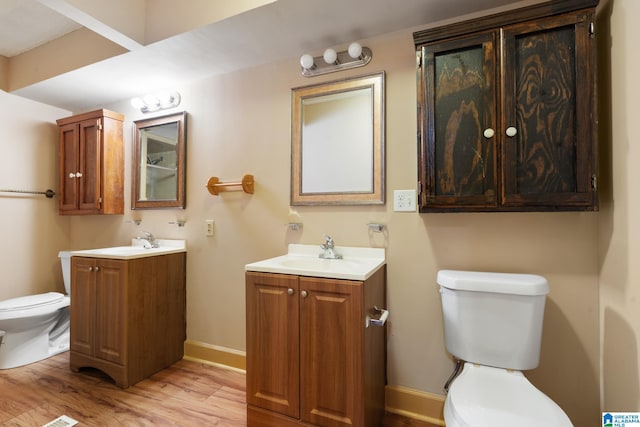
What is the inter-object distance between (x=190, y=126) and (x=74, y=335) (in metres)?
1.73

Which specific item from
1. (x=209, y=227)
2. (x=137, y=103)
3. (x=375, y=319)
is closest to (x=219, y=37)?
(x=137, y=103)

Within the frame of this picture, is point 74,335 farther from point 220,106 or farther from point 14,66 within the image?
point 14,66

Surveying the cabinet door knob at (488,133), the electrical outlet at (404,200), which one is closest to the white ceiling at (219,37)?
the cabinet door knob at (488,133)

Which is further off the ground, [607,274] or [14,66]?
[14,66]

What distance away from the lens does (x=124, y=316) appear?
5.98 ft

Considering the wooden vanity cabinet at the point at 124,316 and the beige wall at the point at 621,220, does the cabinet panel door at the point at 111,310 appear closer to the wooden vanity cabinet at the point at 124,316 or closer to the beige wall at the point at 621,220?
the wooden vanity cabinet at the point at 124,316

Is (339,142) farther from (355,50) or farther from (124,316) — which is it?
(124,316)

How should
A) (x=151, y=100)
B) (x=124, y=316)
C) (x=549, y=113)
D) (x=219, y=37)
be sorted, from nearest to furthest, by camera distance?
1. (x=549, y=113)
2. (x=219, y=37)
3. (x=124, y=316)
4. (x=151, y=100)

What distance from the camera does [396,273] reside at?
1.63m

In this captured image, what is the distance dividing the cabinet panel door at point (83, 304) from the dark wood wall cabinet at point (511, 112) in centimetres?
222

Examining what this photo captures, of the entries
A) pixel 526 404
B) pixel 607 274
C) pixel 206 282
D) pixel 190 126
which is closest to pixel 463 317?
pixel 526 404

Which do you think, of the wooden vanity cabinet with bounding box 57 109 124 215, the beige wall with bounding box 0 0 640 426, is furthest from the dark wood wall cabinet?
the wooden vanity cabinet with bounding box 57 109 124 215

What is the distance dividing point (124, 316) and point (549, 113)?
2531mm

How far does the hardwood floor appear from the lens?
152 centimetres
